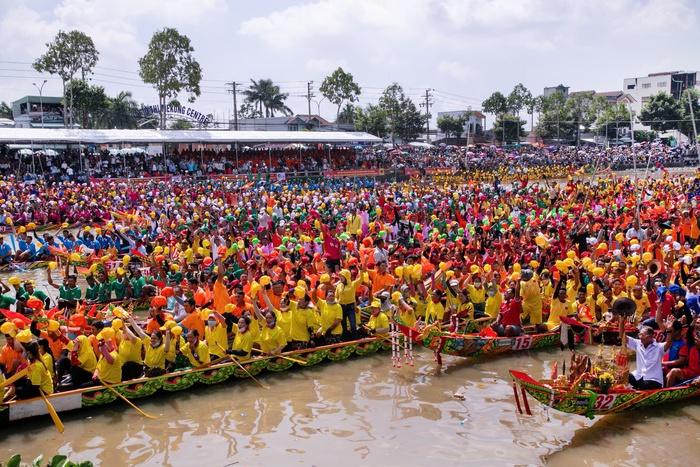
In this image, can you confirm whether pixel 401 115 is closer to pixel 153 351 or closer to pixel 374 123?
pixel 374 123

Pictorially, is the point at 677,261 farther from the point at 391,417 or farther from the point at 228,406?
the point at 228,406

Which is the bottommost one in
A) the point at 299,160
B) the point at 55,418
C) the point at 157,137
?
the point at 55,418

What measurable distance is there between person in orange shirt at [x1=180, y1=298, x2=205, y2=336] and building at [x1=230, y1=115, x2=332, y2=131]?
52326 mm

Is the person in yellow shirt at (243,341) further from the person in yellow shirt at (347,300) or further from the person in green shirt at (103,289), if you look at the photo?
the person in green shirt at (103,289)

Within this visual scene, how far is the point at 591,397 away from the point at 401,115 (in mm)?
53425

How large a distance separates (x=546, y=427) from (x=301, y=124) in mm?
58508

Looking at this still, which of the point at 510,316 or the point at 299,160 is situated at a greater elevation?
the point at 299,160

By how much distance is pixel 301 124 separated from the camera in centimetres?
6450

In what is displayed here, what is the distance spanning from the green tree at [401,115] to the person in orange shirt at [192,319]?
155ft

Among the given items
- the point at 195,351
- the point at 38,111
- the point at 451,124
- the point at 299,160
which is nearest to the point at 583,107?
the point at 451,124

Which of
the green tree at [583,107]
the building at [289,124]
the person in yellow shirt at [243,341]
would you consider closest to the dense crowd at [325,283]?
the person in yellow shirt at [243,341]

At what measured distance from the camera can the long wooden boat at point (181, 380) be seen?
798 cm

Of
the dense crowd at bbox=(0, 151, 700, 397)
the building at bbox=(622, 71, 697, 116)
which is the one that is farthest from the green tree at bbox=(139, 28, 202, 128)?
the building at bbox=(622, 71, 697, 116)

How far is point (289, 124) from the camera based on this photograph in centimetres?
6244
